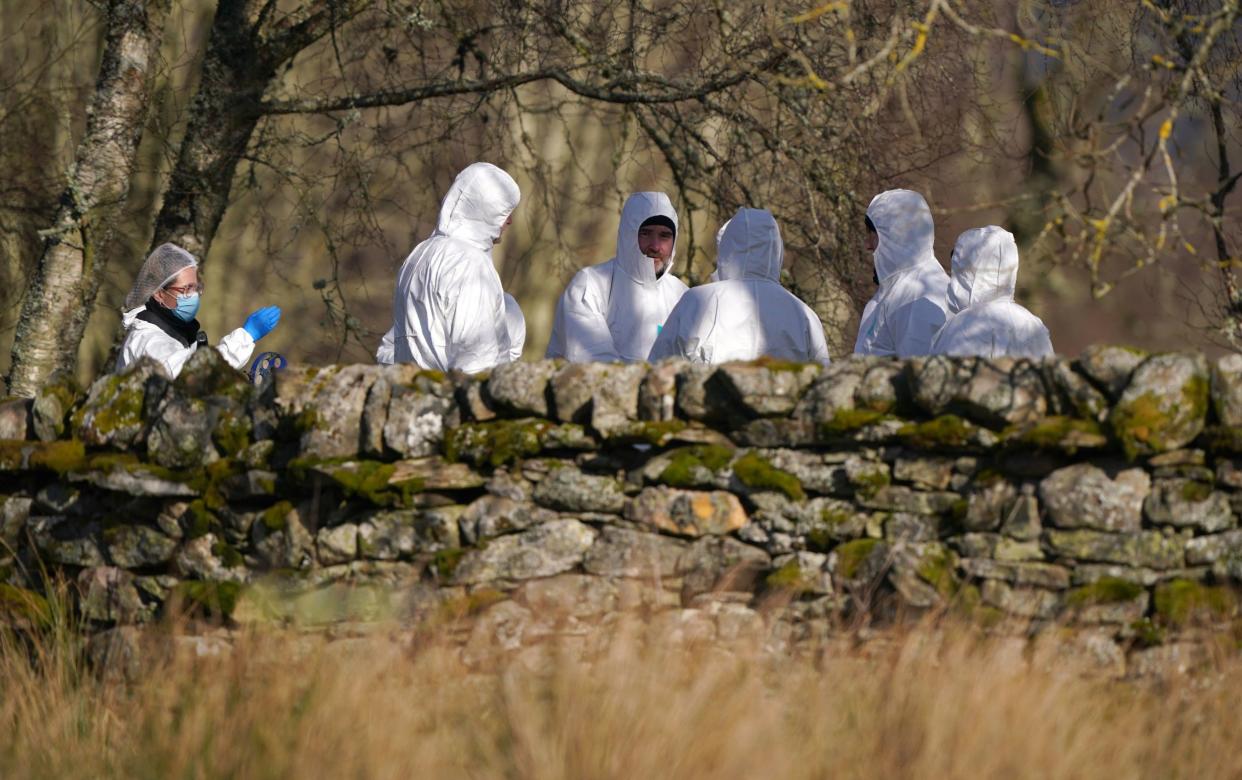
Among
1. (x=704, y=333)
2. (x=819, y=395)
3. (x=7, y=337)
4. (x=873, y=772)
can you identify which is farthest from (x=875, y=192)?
(x=7, y=337)

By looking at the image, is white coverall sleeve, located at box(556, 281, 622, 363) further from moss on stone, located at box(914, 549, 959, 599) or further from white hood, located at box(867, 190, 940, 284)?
moss on stone, located at box(914, 549, 959, 599)

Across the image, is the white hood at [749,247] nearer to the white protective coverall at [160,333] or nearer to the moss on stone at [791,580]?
the moss on stone at [791,580]

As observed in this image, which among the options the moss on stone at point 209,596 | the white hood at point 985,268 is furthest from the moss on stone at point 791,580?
the moss on stone at point 209,596

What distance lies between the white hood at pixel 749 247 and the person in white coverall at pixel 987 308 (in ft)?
2.64

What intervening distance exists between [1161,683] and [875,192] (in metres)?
5.21

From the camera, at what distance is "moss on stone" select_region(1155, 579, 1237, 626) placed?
212 inches

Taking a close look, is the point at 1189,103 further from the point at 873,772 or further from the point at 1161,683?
the point at 873,772

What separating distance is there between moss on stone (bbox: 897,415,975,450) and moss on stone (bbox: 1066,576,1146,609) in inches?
24.4

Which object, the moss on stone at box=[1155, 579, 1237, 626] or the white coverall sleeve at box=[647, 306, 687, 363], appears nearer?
the moss on stone at box=[1155, 579, 1237, 626]

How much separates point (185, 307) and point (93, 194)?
291cm

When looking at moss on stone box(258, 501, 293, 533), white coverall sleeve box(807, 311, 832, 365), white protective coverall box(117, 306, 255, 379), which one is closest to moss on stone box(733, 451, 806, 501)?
white coverall sleeve box(807, 311, 832, 365)

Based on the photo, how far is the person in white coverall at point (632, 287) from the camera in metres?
8.12

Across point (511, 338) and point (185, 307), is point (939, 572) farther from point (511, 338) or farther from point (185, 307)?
point (185, 307)

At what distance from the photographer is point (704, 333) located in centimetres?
703
